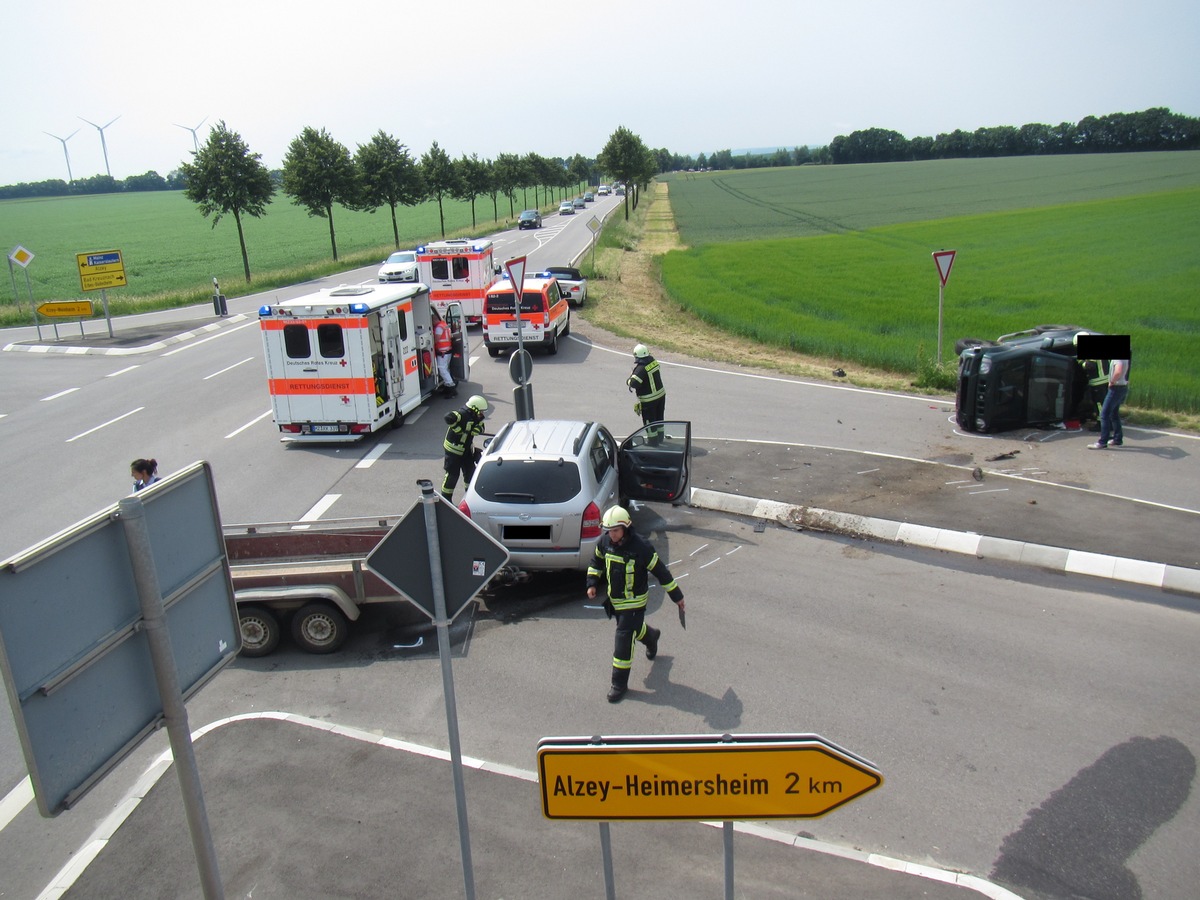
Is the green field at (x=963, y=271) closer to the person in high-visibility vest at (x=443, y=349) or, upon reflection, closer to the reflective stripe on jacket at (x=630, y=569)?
the person in high-visibility vest at (x=443, y=349)

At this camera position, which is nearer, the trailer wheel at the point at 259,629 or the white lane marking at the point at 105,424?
the trailer wheel at the point at 259,629

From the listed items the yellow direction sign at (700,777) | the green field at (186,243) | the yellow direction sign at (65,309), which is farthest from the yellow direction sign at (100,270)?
the yellow direction sign at (700,777)

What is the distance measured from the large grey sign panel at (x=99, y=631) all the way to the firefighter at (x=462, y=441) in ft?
25.0

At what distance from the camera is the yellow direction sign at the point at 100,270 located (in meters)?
26.8

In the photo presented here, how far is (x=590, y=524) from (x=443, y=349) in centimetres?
A: 1049

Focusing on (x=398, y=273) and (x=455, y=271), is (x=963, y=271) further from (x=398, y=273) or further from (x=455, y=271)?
(x=398, y=273)

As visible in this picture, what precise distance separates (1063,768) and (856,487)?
20.7ft

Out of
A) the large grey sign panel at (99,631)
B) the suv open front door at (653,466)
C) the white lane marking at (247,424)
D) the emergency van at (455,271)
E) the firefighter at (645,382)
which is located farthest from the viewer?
the emergency van at (455,271)

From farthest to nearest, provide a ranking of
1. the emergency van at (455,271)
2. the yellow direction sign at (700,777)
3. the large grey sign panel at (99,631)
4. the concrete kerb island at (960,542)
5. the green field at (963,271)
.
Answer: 1. the emergency van at (455,271)
2. the green field at (963,271)
3. the concrete kerb island at (960,542)
4. the yellow direction sign at (700,777)
5. the large grey sign panel at (99,631)

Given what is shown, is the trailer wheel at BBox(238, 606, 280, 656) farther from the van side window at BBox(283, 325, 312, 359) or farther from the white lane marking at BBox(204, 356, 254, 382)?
the white lane marking at BBox(204, 356, 254, 382)

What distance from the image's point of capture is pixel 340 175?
145ft

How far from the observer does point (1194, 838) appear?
5.62m

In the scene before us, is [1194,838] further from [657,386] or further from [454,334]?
[454,334]

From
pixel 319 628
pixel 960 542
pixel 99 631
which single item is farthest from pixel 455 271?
Answer: pixel 99 631
